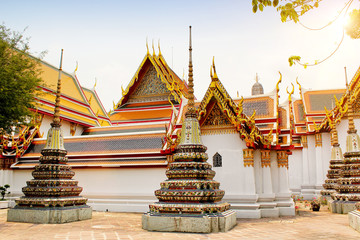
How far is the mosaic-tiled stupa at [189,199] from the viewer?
6605mm

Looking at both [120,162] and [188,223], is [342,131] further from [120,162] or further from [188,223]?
[188,223]

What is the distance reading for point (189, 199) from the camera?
683 centimetres

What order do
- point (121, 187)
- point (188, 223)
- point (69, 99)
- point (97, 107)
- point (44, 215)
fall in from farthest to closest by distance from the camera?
point (97, 107) → point (69, 99) → point (121, 187) → point (44, 215) → point (188, 223)

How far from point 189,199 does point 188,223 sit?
0.47 m

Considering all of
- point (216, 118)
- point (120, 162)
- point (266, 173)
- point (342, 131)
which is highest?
point (342, 131)

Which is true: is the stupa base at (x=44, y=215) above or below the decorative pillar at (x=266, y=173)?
below

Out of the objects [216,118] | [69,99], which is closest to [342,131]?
[216,118]

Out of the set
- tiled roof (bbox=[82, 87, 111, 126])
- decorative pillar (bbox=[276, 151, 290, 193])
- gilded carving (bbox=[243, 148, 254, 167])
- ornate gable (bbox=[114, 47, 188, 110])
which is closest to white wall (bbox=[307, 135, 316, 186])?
ornate gable (bbox=[114, 47, 188, 110])

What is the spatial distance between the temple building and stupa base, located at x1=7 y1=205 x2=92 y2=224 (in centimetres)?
270

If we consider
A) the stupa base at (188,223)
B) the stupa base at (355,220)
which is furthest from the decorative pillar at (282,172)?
the stupa base at (188,223)

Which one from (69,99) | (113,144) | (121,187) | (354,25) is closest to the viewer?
(354,25)

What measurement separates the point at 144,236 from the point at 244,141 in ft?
17.6

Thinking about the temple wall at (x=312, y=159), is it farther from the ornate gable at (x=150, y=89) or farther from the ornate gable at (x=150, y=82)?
the ornate gable at (x=150, y=89)

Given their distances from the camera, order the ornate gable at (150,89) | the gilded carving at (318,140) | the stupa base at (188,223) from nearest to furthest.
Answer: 1. the stupa base at (188,223)
2. the gilded carving at (318,140)
3. the ornate gable at (150,89)
